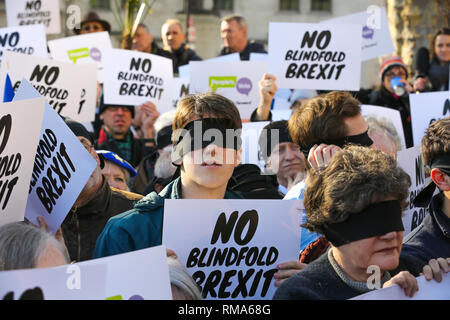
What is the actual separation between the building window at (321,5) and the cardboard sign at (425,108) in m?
32.1

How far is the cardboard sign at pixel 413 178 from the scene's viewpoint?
15.2 ft

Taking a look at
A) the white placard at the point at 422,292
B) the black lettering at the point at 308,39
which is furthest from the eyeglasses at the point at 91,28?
the white placard at the point at 422,292

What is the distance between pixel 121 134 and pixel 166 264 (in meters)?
4.97

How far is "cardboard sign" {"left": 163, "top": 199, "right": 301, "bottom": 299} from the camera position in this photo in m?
3.58

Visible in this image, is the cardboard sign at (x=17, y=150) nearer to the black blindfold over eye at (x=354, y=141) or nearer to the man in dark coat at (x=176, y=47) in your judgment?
the black blindfold over eye at (x=354, y=141)

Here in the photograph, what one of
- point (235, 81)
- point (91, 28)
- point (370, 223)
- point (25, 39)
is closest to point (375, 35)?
point (235, 81)

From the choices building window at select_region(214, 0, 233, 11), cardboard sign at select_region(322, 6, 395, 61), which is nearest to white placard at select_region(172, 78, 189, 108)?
cardboard sign at select_region(322, 6, 395, 61)

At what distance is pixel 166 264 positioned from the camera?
2797mm

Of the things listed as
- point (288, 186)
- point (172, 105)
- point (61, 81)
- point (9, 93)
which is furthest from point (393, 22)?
point (9, 93)

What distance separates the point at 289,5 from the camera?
38281 mm

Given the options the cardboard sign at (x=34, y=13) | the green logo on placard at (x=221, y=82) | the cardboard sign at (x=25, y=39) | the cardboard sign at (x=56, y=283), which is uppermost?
the cardboard sign at (x=34, y=13)

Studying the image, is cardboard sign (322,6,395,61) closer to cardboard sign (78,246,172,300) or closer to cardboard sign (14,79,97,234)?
cardboard sign (14,79,97,234)
